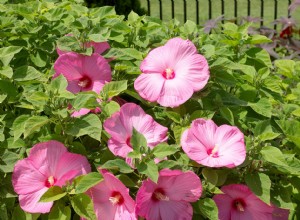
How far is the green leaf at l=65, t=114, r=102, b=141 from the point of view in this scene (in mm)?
1623

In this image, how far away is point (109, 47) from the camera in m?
1.99

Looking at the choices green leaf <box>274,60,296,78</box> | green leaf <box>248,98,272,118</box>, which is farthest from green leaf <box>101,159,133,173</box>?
green leaf <box>274,60,296,78</box>

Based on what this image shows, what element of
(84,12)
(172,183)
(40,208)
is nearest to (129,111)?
(172,183)

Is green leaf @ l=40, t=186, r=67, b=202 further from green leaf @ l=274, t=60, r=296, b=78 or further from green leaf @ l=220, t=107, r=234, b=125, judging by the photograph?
green leaf @ l=274, t=60, r=296, b=78

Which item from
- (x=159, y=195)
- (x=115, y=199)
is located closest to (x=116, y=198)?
(x=115, y=199)

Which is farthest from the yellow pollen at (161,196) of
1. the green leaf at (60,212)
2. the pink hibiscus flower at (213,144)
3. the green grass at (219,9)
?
the green grass at (219,9)

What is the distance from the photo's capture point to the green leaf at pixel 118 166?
1582mm

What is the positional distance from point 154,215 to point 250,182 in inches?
10.7

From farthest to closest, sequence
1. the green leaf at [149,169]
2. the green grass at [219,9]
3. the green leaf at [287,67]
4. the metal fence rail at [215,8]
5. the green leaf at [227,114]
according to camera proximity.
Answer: the metal fence rail at [215,8] < the green grass at [219,9] < the green leaf at [287,67] < the green leaf at [227,114] < the green leaf at [149,169]

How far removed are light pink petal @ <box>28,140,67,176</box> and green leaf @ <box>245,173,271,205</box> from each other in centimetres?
50

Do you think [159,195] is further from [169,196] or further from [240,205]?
[240,205]

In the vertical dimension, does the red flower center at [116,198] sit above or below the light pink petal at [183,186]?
below

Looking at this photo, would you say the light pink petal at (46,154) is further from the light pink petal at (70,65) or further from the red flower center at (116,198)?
the light pink petal at (70,65)

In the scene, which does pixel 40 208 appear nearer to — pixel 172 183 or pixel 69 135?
pixel 69 135
